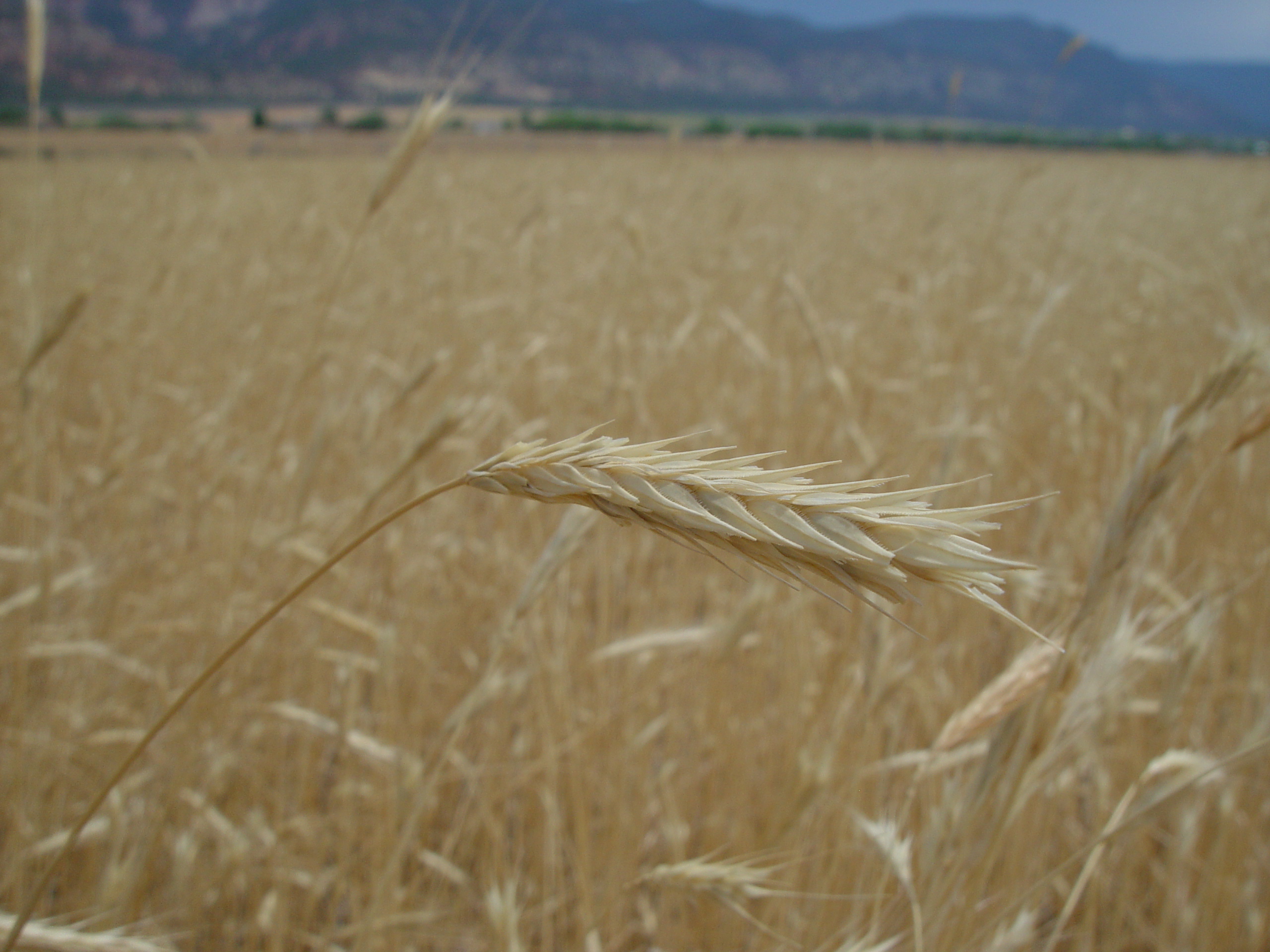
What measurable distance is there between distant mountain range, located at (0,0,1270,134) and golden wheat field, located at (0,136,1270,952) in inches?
22.1

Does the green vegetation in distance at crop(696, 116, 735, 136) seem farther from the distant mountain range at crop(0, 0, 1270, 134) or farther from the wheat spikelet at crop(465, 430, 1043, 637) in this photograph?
the wheat spikelet at crop(465, 430, 1043, 637)

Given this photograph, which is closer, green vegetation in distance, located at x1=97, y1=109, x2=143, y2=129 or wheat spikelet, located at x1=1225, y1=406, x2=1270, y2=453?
wheat spikelet, located at x1=1225, y1=406, x2=1270, y2=453

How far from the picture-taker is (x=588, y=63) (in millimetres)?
6090

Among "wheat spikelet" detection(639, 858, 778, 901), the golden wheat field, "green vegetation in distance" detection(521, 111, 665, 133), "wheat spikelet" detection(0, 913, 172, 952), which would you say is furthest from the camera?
"green vegetation in distance" detection(521, 111, 665, 133)

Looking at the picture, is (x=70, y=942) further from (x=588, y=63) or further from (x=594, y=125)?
(x=594, y=125)

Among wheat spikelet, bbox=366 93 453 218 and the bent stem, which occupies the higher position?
wheat spikelet, bbox=366 93 453 218

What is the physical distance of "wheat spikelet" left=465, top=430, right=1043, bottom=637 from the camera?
30cm

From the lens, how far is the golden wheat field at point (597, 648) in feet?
2.46

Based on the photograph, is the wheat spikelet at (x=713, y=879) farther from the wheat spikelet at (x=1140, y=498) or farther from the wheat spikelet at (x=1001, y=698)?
the wheat spikelet at (x=1140, y=498)

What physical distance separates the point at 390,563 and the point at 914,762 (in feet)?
3.19

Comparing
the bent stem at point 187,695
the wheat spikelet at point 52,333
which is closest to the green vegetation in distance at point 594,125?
the wheat spikelet at point 52,333

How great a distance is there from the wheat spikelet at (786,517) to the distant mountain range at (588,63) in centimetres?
85

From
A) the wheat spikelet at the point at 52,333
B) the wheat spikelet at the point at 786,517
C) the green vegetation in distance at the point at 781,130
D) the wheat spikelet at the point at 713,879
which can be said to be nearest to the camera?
the wheat spikelet at the point at 786,517

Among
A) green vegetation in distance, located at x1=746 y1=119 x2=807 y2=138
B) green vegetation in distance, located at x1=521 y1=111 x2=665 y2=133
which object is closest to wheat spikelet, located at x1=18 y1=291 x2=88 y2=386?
green vegetation in distance, located at x1=746 y1=119 x2=807 y2=138
